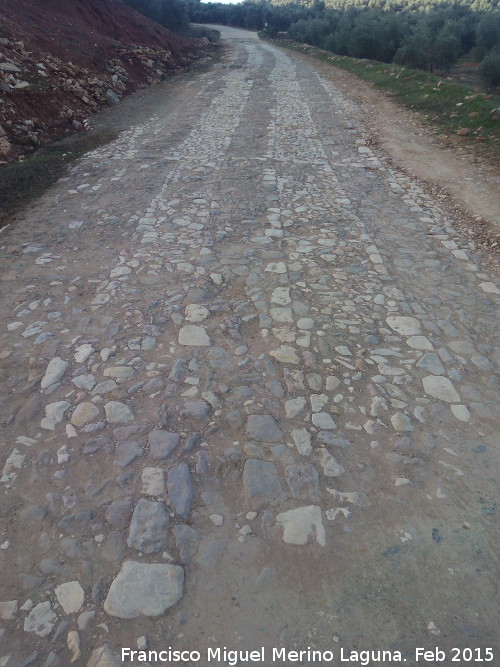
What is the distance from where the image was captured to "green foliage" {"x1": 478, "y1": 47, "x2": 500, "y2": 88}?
2141 centimetres

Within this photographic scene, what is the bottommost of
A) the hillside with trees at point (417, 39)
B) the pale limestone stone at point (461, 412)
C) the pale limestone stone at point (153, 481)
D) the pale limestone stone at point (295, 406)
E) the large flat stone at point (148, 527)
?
the large flat stone at point (148, 527)

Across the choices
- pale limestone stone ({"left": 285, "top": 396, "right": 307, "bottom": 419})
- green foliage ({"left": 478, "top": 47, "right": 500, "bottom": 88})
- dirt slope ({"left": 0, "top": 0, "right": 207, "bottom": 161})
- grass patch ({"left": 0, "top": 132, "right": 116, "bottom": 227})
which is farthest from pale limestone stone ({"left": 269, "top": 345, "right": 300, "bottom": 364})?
green foliage ({"left": 478, "top": 47, "right": 500, "bottom": 88})

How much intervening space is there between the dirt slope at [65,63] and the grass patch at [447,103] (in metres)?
8.71

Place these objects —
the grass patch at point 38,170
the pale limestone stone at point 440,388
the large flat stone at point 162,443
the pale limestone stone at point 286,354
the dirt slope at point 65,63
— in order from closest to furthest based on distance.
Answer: the large flat stone at point 162,443 → the pale limestone stone at point 440,388 → the pale limestone stone at point 286,354 → the grass patch at point 38,170 → the dirt slope at point 65,63

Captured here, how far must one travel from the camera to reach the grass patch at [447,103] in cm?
1023

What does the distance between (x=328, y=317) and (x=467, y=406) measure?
4.93 ft

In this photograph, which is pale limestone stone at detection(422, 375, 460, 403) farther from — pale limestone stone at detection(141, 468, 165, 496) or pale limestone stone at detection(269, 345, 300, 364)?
pale limestone stone at detection(141, 468, 165, 496)

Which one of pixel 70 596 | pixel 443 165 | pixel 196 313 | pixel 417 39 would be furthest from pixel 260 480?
pixel 417 39

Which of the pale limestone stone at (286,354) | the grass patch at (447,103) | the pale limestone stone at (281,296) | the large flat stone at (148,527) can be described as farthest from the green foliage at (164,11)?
the large flat stone at (148,527)

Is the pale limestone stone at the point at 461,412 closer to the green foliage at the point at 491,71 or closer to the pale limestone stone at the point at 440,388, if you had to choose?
the pale limestone stone at the point at 440,388

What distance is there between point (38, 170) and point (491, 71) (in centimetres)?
2214

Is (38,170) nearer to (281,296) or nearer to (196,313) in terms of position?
(196,313)

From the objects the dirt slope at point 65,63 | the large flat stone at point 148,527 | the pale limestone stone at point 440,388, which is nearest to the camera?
the large flat stone at point 148,527

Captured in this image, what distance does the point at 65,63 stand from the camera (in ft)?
44.5
